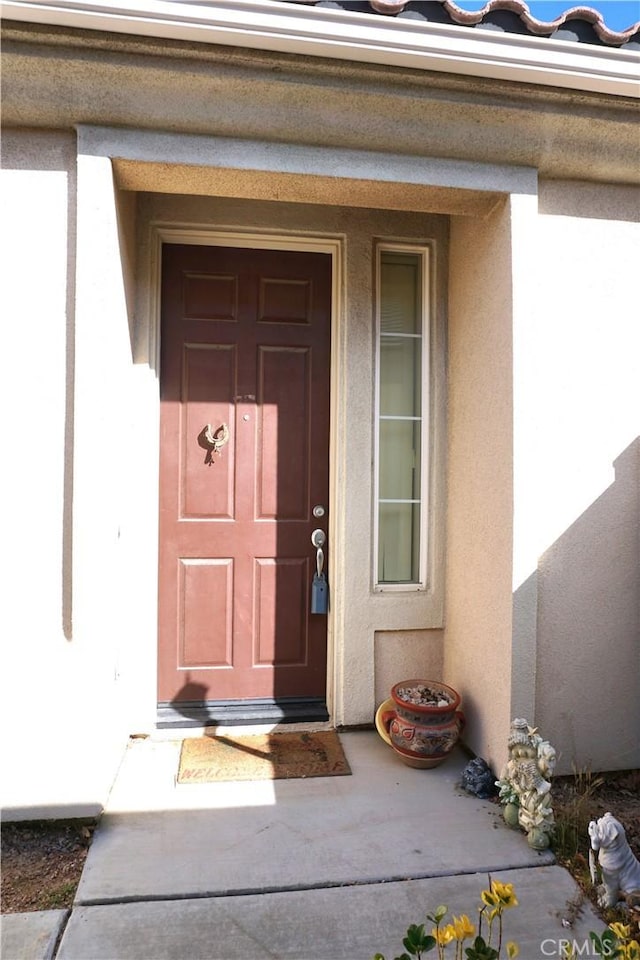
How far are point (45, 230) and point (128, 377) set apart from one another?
2.56 feet

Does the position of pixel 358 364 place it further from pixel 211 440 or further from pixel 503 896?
pixel 503 896

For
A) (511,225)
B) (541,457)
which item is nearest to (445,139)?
(511,225)

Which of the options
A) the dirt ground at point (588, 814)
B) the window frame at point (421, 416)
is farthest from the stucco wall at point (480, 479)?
the dirt ground at point (588, 814)

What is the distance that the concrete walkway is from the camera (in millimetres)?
1878

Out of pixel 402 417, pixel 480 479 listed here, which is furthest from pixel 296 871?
pixel 402 417

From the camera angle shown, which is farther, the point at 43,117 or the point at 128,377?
the point at 128,377

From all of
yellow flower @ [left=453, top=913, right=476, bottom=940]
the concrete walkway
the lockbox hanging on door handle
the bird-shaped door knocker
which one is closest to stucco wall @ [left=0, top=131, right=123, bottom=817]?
the concrete walkway

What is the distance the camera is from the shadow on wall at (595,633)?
9.12 ft

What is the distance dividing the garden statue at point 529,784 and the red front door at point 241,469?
122cm

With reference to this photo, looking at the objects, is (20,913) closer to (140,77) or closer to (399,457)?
(399,457)

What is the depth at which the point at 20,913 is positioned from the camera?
1979mm

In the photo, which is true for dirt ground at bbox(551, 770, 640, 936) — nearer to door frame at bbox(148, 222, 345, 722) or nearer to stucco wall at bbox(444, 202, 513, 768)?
stucco wall at bbox(444, 202, 513, 768)

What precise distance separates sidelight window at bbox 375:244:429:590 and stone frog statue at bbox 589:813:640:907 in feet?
5.13

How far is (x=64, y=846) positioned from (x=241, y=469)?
1.89 metres
